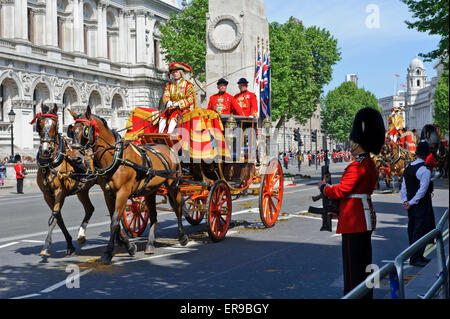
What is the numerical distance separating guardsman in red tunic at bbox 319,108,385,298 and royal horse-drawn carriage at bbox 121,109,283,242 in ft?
16.0

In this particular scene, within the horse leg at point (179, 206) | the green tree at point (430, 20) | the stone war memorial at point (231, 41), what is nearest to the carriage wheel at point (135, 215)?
the horse leg at point (179, 206)

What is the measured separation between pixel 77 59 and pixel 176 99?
40.1m

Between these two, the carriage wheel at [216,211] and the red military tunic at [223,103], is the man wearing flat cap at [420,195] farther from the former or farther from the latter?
the red military tunic at [223,103]

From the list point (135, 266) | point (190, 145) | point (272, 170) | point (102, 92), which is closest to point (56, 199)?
point (135, 266)

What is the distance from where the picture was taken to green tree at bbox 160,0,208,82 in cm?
4375


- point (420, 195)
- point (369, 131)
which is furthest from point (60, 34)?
point (369, 131)

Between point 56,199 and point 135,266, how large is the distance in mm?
1820

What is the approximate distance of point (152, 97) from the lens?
189 ft

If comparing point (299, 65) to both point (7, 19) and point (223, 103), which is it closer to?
point (7, 19)

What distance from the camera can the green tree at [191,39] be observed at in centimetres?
4375

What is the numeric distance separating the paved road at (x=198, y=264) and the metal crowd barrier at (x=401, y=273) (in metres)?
0.09

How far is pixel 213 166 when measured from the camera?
11.1 meters

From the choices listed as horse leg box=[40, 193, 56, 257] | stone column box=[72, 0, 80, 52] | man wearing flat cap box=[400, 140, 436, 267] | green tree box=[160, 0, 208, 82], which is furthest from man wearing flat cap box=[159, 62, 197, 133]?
stone column box=[72, 0, 80, 52]
